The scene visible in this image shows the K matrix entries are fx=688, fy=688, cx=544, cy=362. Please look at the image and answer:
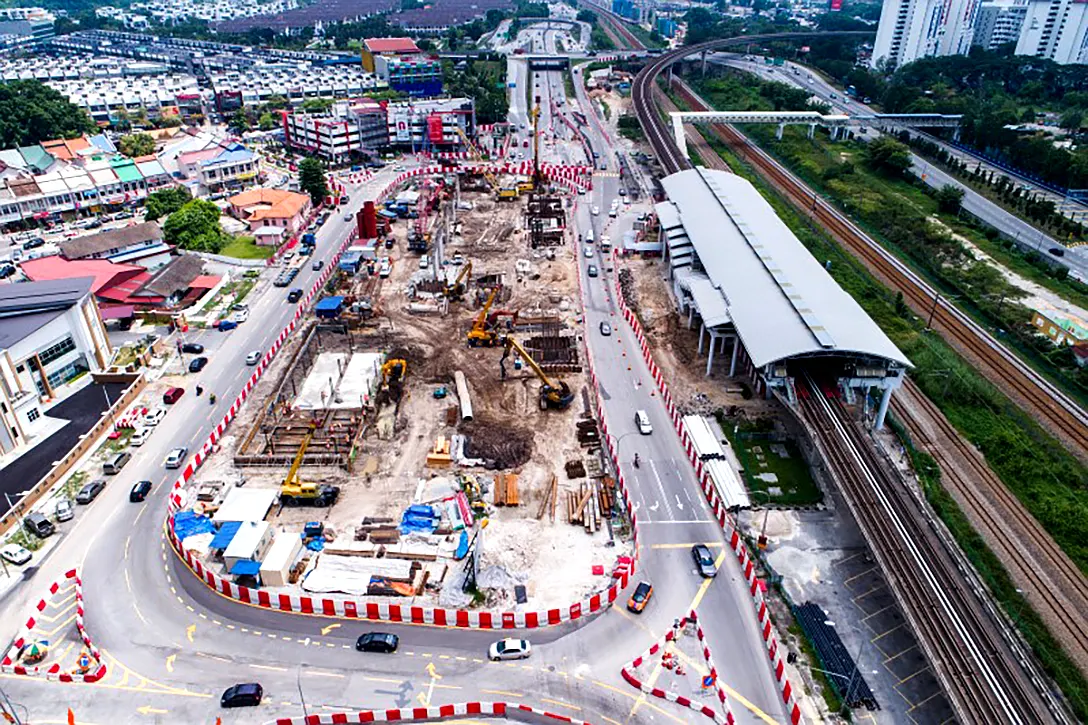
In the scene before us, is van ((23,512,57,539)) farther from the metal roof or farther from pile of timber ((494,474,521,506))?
the metal roof

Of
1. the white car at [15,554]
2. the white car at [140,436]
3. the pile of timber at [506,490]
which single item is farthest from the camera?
the white car at [140,436]

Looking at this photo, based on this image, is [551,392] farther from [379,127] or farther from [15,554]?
[379,127]

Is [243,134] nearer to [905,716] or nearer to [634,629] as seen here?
[634,629]

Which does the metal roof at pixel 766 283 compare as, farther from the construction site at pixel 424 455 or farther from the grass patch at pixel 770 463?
the construction site at pixel 424 455

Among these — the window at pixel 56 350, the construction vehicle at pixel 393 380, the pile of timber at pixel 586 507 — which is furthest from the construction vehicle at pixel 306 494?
the window at pixel 56 350

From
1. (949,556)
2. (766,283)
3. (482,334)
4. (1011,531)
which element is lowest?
(1011,531)

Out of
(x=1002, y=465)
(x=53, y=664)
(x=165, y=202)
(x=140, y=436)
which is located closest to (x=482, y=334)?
(x=140, y=436)

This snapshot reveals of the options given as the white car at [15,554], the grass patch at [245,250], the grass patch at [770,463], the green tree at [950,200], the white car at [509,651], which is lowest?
the white car at [15,554]

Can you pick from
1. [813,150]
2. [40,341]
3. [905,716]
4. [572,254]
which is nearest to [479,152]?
[572,254]
